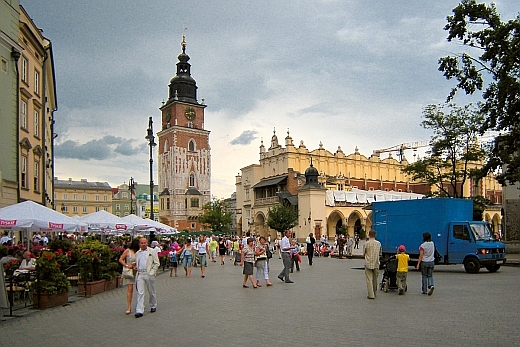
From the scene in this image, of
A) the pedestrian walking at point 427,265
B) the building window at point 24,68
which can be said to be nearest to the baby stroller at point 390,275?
the pedestrian walking at point 427,265

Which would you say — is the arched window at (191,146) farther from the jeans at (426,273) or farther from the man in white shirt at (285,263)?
the jeans at (426,273)

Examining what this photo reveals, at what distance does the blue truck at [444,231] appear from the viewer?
22359 millimetres

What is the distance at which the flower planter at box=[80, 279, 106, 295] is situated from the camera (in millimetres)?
15613

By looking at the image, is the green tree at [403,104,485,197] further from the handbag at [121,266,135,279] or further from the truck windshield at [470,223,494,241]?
the handbag at [121,266,135,279]

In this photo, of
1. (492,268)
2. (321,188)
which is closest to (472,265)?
(492,268)

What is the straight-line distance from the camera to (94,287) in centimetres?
1598

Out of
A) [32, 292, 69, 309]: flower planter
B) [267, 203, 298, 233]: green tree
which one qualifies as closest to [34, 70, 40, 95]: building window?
[32, 292, 69, 309]: flower planter

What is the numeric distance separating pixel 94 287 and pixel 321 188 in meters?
49.7

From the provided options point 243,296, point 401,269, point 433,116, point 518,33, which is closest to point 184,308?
point 243,296

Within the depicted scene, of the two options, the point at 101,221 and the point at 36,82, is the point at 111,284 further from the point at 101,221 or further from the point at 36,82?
the point at 36,82

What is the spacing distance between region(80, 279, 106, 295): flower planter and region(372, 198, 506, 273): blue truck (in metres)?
14.4

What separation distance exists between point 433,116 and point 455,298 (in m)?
26.2

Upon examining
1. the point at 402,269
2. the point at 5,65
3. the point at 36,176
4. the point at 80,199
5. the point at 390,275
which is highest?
the point at 5,65

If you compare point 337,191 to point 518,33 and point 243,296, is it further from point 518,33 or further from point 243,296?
point 243,296
